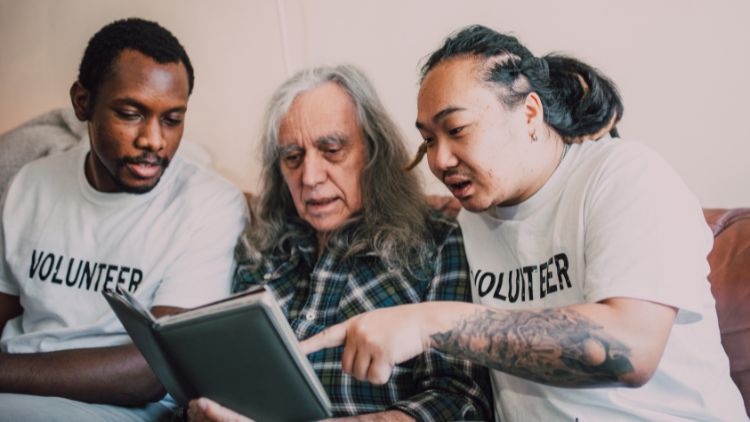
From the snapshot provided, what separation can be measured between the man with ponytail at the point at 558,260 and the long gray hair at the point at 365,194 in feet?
0.54

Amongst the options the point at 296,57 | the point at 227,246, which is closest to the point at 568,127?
the point at 227,246

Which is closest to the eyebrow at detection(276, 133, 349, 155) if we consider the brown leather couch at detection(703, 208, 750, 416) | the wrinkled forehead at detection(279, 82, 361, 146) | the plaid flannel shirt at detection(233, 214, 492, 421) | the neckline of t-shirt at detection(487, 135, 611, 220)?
the wrinkled forehead at detection(279, 82, 361, 146)

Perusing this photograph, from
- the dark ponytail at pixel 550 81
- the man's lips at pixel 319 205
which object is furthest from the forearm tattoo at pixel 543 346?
the man's lips at pixel 319 205

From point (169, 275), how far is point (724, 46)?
4.39ft

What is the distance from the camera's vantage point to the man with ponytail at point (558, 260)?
78 centimetres

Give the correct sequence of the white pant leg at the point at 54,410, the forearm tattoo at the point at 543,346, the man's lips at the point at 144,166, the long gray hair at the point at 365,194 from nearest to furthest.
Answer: the forearm tattoo at the point at 543,346
the white pant leg at the point at 54,410
the long gray hair at the point at 365,194
the man's lips at the point at 144,166

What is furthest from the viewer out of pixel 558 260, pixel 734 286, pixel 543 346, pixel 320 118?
pixel 320 118

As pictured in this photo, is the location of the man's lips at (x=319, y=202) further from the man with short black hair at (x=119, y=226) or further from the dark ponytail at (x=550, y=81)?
the dark ponytail at (x=550, y=81)

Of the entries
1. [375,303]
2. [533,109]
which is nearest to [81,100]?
[375,303]

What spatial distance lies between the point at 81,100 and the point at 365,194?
76 centimetres

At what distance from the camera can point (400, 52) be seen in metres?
1.66

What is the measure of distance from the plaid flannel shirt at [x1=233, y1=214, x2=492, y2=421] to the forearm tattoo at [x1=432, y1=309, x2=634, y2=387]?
12.0 inches

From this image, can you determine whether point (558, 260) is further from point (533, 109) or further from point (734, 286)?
point (734, 286)

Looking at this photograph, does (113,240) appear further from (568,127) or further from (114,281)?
(568,127)
